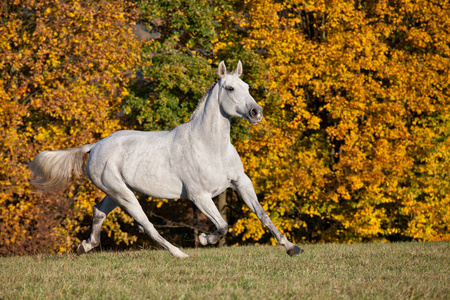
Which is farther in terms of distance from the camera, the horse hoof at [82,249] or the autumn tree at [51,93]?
the autumn tree at [51,93]

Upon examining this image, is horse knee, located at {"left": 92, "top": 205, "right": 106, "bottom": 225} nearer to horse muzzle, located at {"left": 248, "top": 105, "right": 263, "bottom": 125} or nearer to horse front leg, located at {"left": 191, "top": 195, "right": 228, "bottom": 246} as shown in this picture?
horse front leg, located at {"left": 191, "top": 195, "right": 228, "bottom": 246}

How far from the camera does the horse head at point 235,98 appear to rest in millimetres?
6465

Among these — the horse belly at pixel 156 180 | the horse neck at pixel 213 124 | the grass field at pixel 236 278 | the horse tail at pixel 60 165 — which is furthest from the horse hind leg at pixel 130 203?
the horse neck at pixel 213 124

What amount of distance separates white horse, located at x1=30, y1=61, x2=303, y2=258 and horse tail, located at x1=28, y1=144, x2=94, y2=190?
0.47m

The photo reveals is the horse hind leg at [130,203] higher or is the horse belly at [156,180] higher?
the horse belly at [156,180]

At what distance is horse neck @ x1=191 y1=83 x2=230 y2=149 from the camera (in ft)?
22.1

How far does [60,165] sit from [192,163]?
8.12ft

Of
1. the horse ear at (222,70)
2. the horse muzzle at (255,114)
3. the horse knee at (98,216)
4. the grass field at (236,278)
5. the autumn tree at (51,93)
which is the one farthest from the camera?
the autumn tree at (51,93)

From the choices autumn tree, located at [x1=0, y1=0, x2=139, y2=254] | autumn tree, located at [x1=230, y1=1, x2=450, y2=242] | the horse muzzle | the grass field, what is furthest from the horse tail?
autumn tree, located at [x1=230, y1=1, x2=450, y2=242]

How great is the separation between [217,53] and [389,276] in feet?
39.1

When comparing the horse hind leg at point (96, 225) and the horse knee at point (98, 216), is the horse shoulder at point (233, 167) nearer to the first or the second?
the horse hind leg at point (96, 225)

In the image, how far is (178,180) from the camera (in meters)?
6.89

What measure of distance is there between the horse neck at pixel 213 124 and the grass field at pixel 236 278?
5.14 ft

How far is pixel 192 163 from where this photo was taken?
674cm
